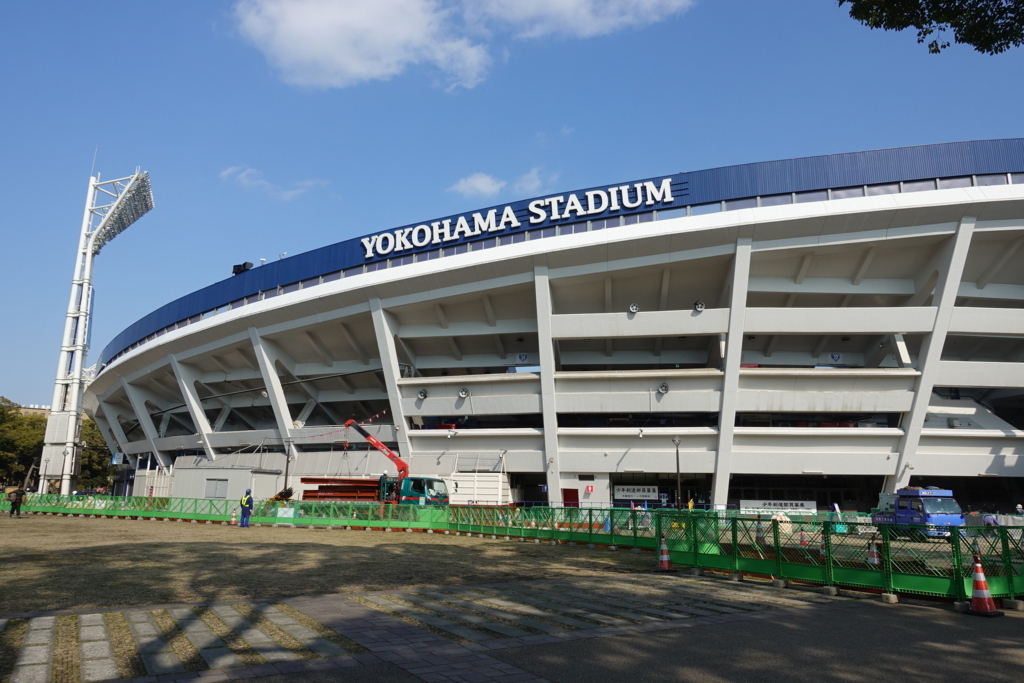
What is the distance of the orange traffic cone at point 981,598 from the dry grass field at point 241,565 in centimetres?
689

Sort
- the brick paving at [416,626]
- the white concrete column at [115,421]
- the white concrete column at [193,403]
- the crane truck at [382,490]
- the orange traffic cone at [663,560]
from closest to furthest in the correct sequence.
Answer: the brick paving at [416,626] < the orange traffic cone at [663,560] < the crane truck at [382,490] < the white concrete column at [193,403] < the white concrete column at [115,421]

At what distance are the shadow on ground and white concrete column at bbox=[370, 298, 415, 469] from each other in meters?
30.4

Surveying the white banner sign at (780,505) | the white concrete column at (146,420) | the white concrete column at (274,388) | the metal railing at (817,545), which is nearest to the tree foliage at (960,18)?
the metal railing at (817,545)

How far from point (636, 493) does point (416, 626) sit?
2974 centimetres

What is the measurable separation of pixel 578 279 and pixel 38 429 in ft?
273

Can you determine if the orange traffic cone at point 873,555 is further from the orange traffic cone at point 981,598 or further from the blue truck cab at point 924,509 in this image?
the blue truck cab at point 924,509

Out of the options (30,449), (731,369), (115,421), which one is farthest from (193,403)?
(30,449)

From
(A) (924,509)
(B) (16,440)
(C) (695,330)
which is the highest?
(C) (695,330)

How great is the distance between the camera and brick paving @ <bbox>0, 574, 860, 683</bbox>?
6.31 metres

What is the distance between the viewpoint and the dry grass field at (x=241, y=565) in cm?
1036

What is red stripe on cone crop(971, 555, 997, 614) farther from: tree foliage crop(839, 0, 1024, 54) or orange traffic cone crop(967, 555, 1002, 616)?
tree foliage crop(839, 0, 1024, 54)

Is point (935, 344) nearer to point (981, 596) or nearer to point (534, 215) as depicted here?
point (534, 215)

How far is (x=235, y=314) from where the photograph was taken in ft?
137

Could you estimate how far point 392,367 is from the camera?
1490 inches
